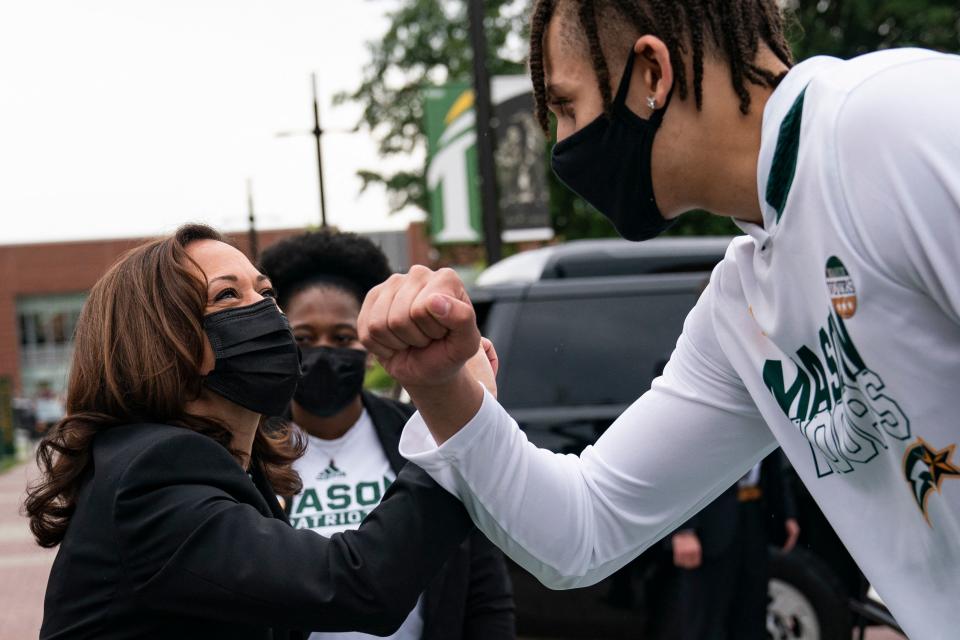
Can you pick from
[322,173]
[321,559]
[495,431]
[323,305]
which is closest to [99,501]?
[321,559]

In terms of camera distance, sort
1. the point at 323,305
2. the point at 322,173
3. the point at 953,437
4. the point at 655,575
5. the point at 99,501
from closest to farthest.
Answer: the point at 953,437, the point at 99,501, the point at 323,305, the point at 655,575, the point at 322,173

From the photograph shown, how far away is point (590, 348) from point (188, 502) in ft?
12.6

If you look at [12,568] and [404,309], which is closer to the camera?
[404,309]

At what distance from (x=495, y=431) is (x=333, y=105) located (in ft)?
96.0

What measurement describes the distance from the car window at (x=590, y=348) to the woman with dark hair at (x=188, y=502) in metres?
3.21

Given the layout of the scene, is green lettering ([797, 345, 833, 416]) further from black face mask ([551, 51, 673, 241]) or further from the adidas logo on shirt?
the adidas logo on shirt

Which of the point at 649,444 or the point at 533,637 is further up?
the point at 649,444

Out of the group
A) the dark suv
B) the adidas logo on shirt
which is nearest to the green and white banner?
the dark suv

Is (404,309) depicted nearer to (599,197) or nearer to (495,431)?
(495,431)

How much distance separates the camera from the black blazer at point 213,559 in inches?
69.9

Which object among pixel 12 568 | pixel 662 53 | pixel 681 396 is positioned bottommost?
pixel 12 568

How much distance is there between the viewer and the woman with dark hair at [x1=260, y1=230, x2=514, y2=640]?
3.00m

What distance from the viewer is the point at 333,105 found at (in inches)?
1185

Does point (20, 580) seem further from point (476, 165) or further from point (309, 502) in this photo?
point (309, 502)
